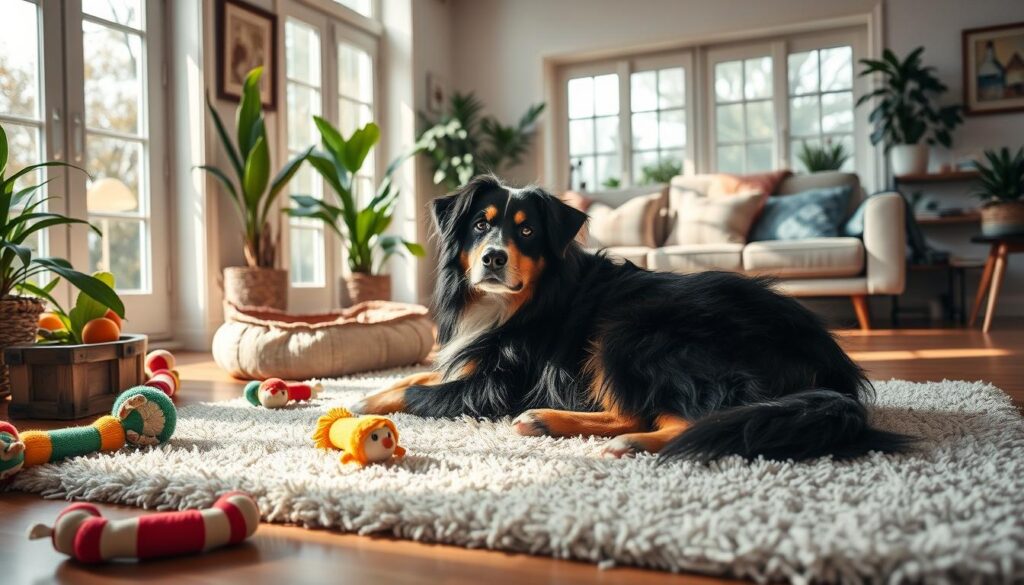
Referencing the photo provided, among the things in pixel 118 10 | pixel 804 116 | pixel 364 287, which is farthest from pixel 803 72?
pixel 118 10

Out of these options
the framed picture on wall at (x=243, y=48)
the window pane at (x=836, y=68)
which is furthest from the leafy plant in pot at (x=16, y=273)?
the window pane at (x=836, y=68)

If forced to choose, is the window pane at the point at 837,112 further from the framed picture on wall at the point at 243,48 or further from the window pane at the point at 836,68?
the framed picture on wall at the point at 243,48

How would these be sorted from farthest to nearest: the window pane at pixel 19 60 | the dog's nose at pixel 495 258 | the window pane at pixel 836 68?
the window pane at pixel 836 68 < the window pane at pixel 19 60 < the dog's nose at pixel 495 258

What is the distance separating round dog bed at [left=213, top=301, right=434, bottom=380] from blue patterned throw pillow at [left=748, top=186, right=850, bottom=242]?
3.07 meters

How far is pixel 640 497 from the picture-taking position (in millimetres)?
1124

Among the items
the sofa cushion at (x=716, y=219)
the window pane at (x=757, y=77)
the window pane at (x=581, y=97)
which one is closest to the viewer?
the sofa cushion at (x=716, y=219)

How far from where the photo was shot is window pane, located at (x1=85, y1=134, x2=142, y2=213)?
3.92 m

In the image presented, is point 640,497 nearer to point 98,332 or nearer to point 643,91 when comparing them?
point 98,332

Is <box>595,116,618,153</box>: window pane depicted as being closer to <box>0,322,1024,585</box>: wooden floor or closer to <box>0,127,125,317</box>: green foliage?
<box>0,127,125,317</box>: green foliage

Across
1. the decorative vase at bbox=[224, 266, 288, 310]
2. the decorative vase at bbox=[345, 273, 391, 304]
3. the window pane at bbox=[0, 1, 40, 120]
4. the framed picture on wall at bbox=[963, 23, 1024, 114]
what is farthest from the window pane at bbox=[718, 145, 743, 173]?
the window pane at bbox=[0, 1, 40, 120]

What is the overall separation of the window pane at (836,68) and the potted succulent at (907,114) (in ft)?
1.31

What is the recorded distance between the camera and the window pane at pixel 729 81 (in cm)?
659

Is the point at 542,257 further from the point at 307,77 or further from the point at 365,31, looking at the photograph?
the point at 365,31

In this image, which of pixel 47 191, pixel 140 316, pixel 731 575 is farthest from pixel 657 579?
pixel 140 316
